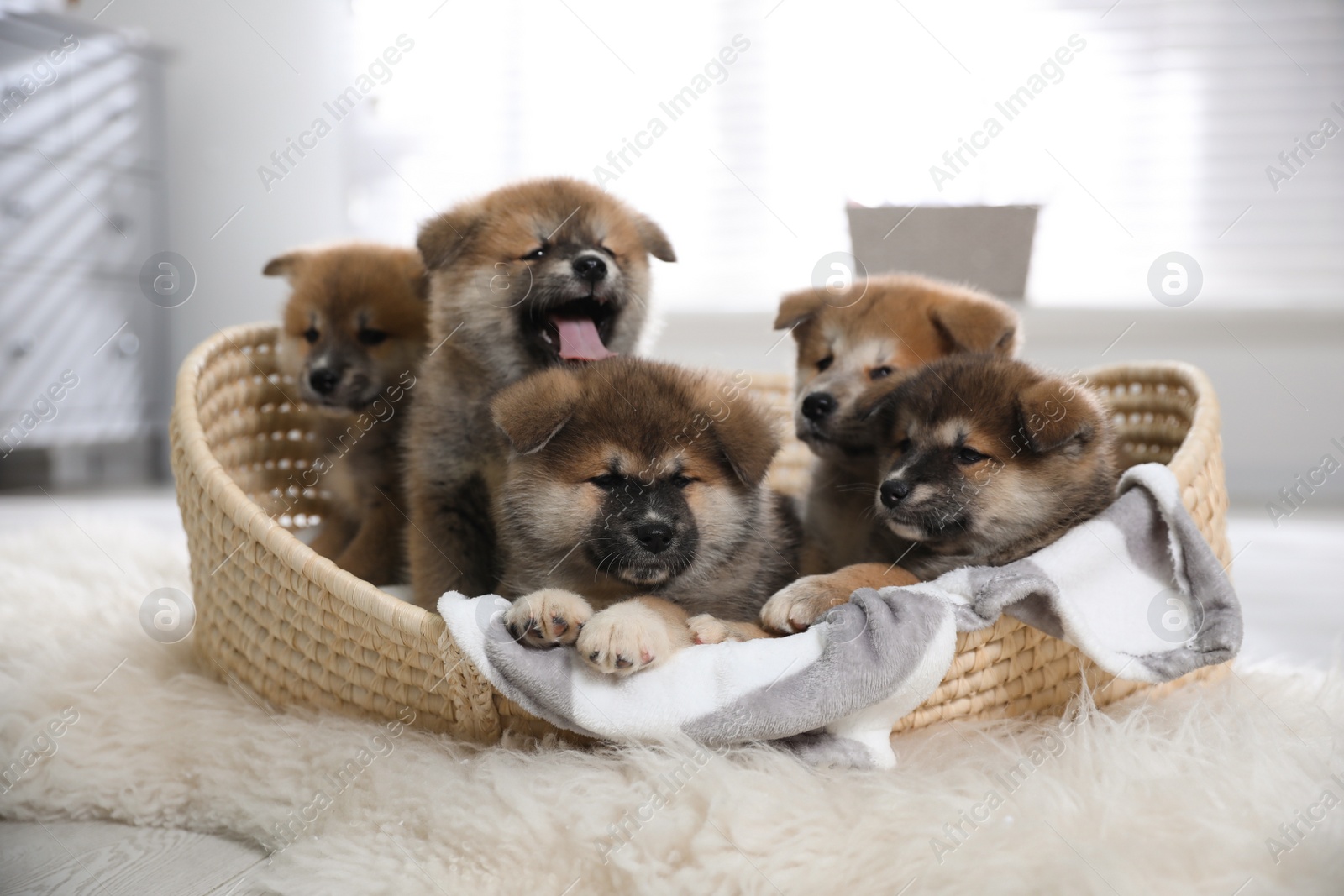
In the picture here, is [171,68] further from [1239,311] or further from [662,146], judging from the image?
[1239,311]

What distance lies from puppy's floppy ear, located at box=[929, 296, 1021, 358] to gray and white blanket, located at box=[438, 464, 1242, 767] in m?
0.46

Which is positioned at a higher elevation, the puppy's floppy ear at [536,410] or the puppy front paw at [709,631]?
the puppy's floppy ear at [536,410]

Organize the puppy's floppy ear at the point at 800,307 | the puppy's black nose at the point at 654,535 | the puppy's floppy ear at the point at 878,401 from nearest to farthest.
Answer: the puppy's black nose at the point at 654,535, the puppy's floppy ear at the point at 878,401, the puppy's floppy ear at the point at 800,307

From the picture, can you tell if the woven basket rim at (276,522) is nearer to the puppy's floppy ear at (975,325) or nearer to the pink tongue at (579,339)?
the puppy's floppy ear at (975,325)

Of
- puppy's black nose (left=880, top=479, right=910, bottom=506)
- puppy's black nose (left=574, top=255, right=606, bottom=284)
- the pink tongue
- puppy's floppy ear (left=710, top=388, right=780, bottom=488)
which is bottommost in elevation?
puppy's black nose (left=880, top=479, right=910, bottom=506)

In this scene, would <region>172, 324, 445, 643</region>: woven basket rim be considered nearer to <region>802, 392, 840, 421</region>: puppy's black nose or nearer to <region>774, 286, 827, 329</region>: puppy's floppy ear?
<region>802, 392, 840, 421</region>: puppy's black nose

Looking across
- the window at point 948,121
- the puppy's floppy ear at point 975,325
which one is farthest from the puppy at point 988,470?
the window at point 948,121

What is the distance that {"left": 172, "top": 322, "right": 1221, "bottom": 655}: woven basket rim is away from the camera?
54.4 inches

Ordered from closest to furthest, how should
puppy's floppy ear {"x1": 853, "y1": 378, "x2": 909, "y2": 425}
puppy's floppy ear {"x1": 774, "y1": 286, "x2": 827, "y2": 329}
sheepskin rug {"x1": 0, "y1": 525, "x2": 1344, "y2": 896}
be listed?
sheepskin rug {"x1": 0, "y1": 525, "x2": 1344, "y2": 896}
puppy's floppy ear {"x1": 853, "y1": 378, "x2": 909, "y2": 425}
puppy's floppy ear {"x1": 774, "y1": 286, "x2": 827, "y2": 329}

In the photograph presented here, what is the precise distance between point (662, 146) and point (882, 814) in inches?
149

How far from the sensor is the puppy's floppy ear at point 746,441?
1.48m

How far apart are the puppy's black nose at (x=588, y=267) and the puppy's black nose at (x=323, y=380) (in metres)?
0.51

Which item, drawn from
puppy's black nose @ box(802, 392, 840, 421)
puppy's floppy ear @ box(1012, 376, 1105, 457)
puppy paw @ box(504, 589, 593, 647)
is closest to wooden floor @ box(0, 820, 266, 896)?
puppy paw @ box(504, 589, 593, 647)

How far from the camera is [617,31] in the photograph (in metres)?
4.53
